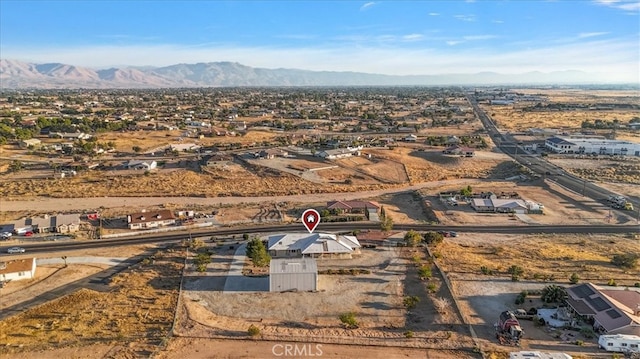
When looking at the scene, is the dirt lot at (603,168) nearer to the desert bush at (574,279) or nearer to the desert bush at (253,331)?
the desert bush at (574,279)

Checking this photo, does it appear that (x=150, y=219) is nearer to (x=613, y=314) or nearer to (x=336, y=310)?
(x=336, y=310)

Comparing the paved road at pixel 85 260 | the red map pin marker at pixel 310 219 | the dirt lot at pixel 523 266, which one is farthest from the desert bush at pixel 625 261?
the paved road at pixel 85 260

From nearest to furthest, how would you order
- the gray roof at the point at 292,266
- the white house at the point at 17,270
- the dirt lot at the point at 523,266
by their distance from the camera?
the dirt lot at the point at 523,266, the gray roof at the point at 292,266, the white house at the point at 17,270

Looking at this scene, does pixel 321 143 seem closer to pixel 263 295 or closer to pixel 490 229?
pixel 490 229

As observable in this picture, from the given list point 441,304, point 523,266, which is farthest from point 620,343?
point 523,266

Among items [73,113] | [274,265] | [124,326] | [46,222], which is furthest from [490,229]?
[73,113]

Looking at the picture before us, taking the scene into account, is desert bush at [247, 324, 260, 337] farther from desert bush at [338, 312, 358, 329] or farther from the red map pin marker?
the red map pin marker

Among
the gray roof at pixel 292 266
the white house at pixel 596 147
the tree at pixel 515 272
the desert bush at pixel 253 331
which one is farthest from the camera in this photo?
the white house at pixel 596 147
